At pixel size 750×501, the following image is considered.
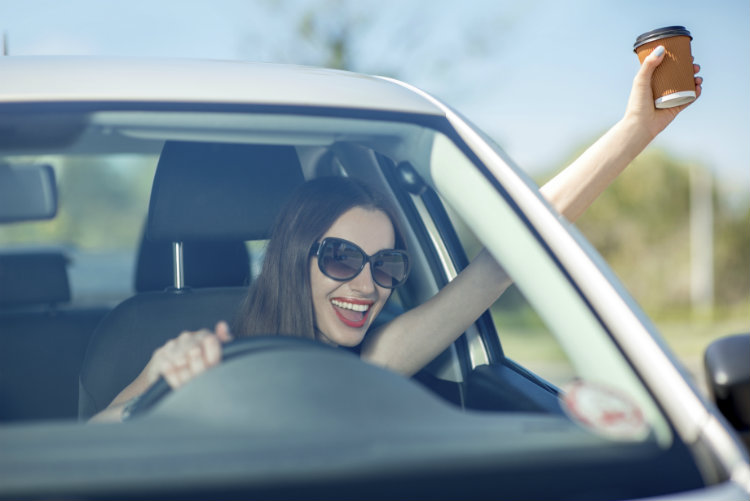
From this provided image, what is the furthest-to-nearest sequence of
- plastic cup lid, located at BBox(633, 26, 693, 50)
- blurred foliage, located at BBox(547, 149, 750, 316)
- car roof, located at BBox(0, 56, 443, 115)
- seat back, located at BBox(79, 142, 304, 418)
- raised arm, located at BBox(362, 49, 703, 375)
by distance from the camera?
blurred foliage, located at BBox(547, 149, 750, 316), seat back, located at BBox(79, 142, 304, 418), raised arm, located at BBox(362, 49, 703, 375), plastic cup lid, located at BBox(633, 26, 693, 50), car roof, located at BBox(0, 56, 443, 115)

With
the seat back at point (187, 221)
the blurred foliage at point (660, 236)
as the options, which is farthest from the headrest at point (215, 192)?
the blurred foliage at point (660, 236)

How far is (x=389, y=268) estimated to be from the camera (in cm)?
215

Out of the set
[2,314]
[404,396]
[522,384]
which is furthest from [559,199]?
[2,314]

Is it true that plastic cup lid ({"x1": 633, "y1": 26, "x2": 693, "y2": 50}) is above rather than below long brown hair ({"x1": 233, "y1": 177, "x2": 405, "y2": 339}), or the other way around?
above

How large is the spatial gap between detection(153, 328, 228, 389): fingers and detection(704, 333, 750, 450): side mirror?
838mm

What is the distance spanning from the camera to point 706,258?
17.4 metres

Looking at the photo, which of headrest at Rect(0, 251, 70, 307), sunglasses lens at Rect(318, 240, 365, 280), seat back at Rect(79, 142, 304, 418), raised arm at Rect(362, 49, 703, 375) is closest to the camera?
raised arm at Rect(362, 49, 703, 375)

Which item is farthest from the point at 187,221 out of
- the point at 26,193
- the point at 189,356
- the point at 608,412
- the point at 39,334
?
the point at 608,412

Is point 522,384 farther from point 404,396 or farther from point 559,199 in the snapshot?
point 404,396

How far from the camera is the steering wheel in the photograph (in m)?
1.28

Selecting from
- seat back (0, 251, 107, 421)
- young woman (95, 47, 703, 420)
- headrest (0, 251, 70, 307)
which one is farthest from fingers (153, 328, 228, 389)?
headrest (0, 251, 70, 307)

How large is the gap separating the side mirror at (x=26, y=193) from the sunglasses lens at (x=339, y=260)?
0.70m

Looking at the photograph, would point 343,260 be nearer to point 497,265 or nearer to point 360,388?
point 497,265

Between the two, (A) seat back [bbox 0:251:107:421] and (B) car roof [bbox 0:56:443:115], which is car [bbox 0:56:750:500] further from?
(A) seat back [bbox 0:251:107:421]
